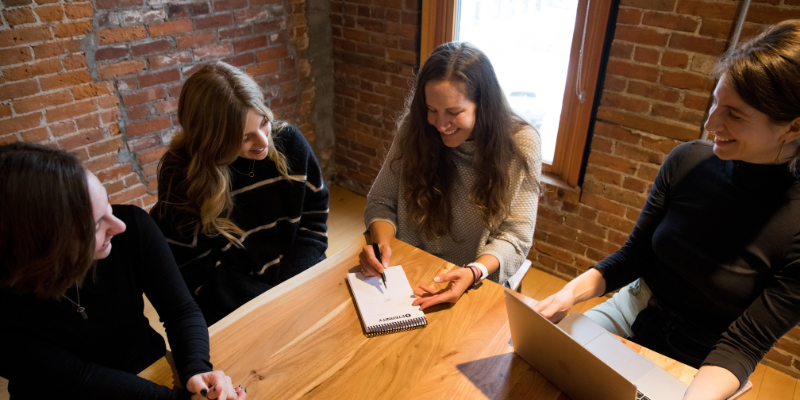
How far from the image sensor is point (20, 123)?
2074 millimetres


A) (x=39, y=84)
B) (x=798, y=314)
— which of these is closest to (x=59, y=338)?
(x=39, y=84)

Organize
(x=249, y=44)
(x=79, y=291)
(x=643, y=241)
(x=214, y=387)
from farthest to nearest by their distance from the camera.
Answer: (x=249, y=44), (x=643, y=241), (x=79, y=291), (x=214, y=387)

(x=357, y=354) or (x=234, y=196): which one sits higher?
(x=234, y=196)

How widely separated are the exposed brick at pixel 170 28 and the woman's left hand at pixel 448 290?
1.92 metres

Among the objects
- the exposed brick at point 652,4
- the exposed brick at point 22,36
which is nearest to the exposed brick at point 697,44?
the exposed brick at point 652,4

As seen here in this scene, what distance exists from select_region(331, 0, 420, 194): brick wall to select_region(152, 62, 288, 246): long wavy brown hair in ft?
4.99

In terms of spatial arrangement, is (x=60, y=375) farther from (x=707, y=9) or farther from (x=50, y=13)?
(x=707, y=9)

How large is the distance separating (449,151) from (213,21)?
5.45ft

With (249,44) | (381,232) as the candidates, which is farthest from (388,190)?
(249,44)

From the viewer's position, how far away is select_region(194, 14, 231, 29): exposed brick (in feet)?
8.40

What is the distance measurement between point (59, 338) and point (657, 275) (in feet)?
5.35

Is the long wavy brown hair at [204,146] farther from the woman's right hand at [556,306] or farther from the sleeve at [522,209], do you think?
the woman's right hand at [556,306]

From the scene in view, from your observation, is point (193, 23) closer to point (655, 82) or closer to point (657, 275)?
point (655, 82)

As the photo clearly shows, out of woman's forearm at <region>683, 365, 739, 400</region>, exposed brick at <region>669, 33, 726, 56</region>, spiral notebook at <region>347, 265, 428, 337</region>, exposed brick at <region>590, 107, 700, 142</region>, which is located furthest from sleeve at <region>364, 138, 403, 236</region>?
exposed brick at <region>669, 33, 726, 56</region>
